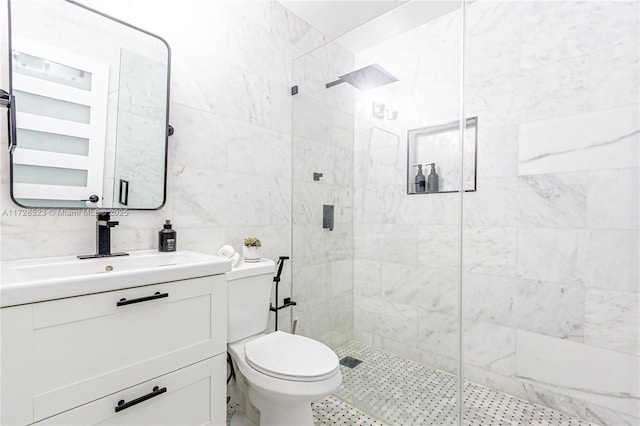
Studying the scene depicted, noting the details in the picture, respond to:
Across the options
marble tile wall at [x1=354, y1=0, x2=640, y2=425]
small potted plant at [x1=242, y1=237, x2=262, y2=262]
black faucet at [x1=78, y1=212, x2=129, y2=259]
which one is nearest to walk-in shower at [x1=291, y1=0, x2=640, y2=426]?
marble tile wall at [x1=354, y1=0, x2=640, y2=425]

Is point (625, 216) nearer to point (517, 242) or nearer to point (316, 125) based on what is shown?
point (517, 242)

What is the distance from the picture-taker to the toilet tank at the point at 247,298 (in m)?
1.48

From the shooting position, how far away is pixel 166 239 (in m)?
1.42

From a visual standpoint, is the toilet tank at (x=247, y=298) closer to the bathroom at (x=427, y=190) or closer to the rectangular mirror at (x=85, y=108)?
the bathroom at (x=427, y=190)

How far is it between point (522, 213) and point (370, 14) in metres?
1.59

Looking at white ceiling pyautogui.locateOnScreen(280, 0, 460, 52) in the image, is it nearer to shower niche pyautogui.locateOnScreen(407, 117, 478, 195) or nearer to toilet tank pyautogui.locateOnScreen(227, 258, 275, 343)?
shower niche pyautogui.locateOnScreen(407, 117, 478, 195)

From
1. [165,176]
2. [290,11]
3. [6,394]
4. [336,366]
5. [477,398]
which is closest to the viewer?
[6,394]

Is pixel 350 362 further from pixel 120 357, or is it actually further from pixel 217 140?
pixel 217 140

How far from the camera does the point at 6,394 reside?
79 centimetres

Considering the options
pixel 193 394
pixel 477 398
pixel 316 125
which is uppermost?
pixel 316 125

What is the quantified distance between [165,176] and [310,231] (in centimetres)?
100

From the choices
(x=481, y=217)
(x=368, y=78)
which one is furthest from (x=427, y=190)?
(x=368, y=78)

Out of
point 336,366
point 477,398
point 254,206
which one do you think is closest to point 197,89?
point 254,206

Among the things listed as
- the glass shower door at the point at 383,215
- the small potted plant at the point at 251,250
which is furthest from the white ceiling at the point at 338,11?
the small potted plant at the point at 251,250
